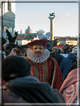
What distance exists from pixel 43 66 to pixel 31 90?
1.93 metres

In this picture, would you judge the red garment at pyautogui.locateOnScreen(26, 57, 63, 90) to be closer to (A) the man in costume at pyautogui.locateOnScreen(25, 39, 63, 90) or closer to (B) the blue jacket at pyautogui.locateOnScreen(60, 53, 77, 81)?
(A) the man in costume at pyautogui.locateOnScreen(25, 39, 63, 90)

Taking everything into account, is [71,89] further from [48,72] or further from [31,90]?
[48,72]

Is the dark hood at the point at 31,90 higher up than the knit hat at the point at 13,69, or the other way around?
the knit hat at the point at 13,69

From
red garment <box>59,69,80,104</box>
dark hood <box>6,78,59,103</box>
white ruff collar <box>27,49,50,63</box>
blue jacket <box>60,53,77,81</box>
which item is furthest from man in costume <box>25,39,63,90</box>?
dark hood <box>6,78,59,103</box>

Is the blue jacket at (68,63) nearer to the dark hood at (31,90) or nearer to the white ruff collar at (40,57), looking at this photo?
the white ruff collar at (40,57)

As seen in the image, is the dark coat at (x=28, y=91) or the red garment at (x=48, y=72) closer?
the dark coat at (x=28, y=91)

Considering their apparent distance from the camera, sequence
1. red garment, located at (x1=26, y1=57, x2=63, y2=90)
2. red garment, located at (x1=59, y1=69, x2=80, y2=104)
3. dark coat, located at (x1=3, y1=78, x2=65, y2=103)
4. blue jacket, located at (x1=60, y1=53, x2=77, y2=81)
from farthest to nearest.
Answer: blue jacket, located at (x1=60, y1=53, x2=77, y2=81)
red garment, located at (x1=26, y1=57, x2=63, y2=90)
red garment, located at (x1=59, y1=69, x2=80, y2=104)
dark coat, located at (x1=3, y1=78, x2=65, y2=103)

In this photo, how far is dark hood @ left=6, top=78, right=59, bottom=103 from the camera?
1.25m

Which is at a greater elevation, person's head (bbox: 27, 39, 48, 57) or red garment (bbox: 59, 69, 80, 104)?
person's head (bbox: 27, 39, 48, 57)

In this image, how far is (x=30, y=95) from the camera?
1.28 m

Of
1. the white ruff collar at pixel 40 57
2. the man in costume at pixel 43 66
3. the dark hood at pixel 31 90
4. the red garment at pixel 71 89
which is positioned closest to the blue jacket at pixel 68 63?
the man in costume at pixel 43 66

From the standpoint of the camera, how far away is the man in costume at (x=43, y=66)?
3131mm

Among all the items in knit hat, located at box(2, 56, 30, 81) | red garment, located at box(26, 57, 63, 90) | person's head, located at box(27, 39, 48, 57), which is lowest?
red garment, located at box(26, 57, 63, 90)

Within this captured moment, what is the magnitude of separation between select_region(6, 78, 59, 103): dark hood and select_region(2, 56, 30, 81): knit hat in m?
0.05
